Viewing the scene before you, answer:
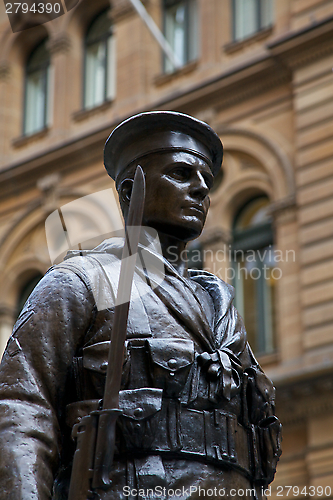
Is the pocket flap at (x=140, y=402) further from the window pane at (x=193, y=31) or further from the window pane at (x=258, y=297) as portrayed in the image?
the window pane at (x=193, y=31)

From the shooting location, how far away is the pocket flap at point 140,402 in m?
2.52

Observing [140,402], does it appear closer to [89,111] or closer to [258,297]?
[258,297]

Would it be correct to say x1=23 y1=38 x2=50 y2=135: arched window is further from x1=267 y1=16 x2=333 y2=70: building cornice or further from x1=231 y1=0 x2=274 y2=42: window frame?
x1=267 y1=16 x2=333 y2=70: building cornice

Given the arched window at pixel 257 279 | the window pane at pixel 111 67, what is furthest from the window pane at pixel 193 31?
the arched window at pixel 257 279

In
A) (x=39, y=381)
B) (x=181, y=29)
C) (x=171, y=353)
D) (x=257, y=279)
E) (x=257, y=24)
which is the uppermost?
(x=181, y=29)

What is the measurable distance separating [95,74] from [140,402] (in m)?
18.5

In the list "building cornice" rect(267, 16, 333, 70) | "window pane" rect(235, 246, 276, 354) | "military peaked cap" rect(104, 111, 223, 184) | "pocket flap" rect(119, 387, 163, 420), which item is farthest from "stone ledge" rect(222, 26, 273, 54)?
"pocket flap" rect(119, 387, 163, 420)

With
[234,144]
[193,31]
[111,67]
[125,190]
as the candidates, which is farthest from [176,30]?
[125,190]

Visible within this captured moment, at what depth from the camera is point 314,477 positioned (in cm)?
1320

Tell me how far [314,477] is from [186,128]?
1094cm

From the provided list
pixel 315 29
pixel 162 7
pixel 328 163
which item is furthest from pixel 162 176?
pixel 162 7

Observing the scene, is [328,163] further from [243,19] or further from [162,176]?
[162,176]

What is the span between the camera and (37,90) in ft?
70.5

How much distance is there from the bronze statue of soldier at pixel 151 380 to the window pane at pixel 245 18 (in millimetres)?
15375
